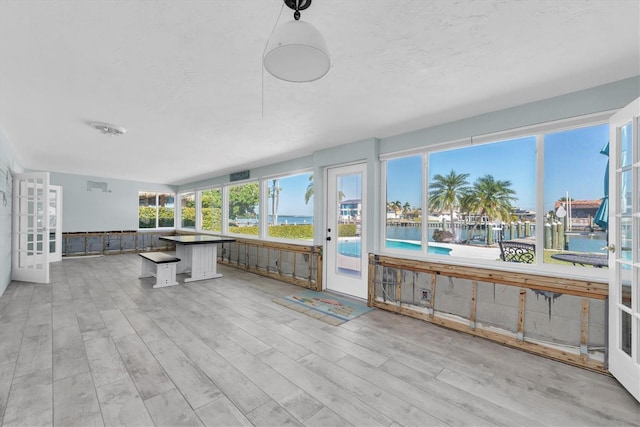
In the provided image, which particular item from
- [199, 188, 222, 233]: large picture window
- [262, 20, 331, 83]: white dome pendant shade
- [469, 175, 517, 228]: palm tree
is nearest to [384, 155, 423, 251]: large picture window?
[469, 175, 517, 228]: palm tree

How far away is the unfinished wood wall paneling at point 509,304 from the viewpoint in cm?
249

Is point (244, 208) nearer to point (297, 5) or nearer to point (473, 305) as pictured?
point (473, 305)

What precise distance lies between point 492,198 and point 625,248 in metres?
1.22

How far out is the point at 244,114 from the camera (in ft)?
10.9

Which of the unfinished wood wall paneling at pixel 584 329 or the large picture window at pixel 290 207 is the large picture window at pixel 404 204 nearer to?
the unfinished wood wall paneling at pixel 584 329

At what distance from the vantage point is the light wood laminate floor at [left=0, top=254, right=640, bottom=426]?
5.93 feet

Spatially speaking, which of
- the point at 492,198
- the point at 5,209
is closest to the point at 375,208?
the point at 492,198

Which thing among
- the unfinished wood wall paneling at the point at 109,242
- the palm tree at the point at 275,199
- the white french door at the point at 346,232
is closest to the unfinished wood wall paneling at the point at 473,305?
the white french door at the point at 346,232

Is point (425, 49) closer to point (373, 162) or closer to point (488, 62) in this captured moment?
point (488, 62)

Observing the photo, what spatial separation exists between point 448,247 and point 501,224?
66cm

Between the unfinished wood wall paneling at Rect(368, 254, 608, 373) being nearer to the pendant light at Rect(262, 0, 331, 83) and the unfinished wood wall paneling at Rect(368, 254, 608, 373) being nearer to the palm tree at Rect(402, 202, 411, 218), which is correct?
the palm tree at Rect(402, 202, 411, 218)

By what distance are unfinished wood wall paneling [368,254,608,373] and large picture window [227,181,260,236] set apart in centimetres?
401

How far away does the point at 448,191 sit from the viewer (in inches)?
142

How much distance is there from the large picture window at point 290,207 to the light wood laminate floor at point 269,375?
231cm
